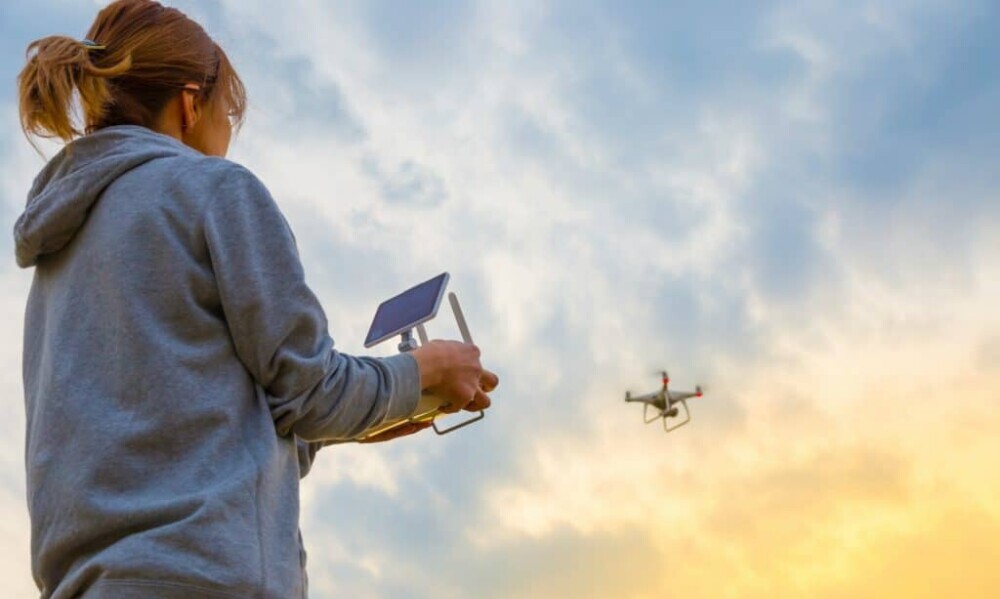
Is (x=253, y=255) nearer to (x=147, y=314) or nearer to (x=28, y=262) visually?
(x=147, y=314)

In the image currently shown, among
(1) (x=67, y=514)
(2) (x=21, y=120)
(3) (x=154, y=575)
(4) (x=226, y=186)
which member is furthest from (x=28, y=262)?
(3) (x=154, y=575)

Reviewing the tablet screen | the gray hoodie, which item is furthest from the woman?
the tablet screen

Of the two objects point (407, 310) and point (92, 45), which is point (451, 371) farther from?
point (92, 45)

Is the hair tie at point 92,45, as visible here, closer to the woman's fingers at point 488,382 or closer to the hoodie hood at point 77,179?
the hoodie hood at point 77,179

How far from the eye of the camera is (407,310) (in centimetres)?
346

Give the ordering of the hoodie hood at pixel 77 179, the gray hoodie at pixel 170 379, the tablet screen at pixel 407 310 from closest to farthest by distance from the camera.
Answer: the gray hoodie at pixel 170 379
the hoodie hood at pixel 77 179
the tablet screen at pixel 407 310

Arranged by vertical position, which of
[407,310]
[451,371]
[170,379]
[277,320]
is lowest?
[170,379]

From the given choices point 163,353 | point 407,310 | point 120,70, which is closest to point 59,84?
point 120,70

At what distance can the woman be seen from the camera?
101 inches

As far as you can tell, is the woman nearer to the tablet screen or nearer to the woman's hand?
the woman's hand

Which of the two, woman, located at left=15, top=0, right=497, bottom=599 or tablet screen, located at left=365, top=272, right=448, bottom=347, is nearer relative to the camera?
woman, located at left=15, top=0, right=497, bottom=599

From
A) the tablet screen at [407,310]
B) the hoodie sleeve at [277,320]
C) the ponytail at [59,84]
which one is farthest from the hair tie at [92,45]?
the tablet screen at [407,310]

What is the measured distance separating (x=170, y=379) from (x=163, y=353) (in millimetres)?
57

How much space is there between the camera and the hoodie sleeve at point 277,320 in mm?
2801
